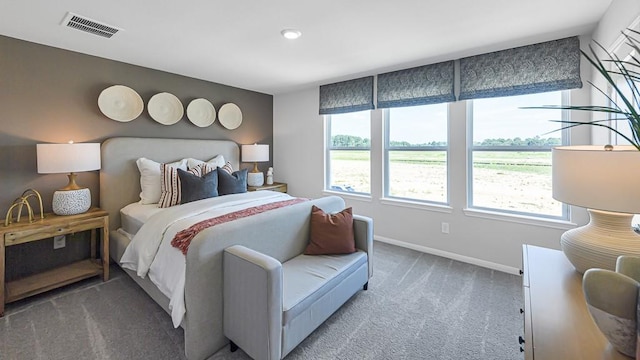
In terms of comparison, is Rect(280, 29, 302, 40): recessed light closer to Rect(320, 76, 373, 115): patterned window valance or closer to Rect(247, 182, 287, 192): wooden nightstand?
Rect(320, 76, 373, 115): patterned window valance

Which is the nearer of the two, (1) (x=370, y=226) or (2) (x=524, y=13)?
(2) (x=524, y=13)

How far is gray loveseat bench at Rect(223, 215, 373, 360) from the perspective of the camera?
5.00ft

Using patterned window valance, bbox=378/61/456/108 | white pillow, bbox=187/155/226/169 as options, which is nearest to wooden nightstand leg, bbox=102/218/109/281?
white pillow, bbox=187/155/226/169

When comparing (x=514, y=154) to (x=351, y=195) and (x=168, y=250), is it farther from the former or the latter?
(x=168, y=250)

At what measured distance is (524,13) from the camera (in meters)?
2.06

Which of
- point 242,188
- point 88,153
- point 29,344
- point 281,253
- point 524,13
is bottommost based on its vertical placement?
point 29,344

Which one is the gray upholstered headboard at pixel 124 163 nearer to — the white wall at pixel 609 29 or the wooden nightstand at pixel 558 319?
the wooden nightstand at pixel 558 319

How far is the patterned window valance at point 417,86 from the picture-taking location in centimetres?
314

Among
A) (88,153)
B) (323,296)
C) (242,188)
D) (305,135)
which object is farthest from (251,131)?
(323,296)

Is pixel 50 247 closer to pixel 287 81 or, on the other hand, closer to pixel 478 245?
pixel 287 81

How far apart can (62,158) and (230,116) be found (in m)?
2.15

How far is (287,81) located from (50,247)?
10.8ft

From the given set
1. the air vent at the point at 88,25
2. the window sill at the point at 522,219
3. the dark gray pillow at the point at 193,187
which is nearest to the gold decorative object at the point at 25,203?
the dark gray pillow at the point at 193,187

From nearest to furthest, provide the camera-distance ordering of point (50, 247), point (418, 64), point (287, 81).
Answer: point (50, 247) < point (418, 64) < point (287, 81)
